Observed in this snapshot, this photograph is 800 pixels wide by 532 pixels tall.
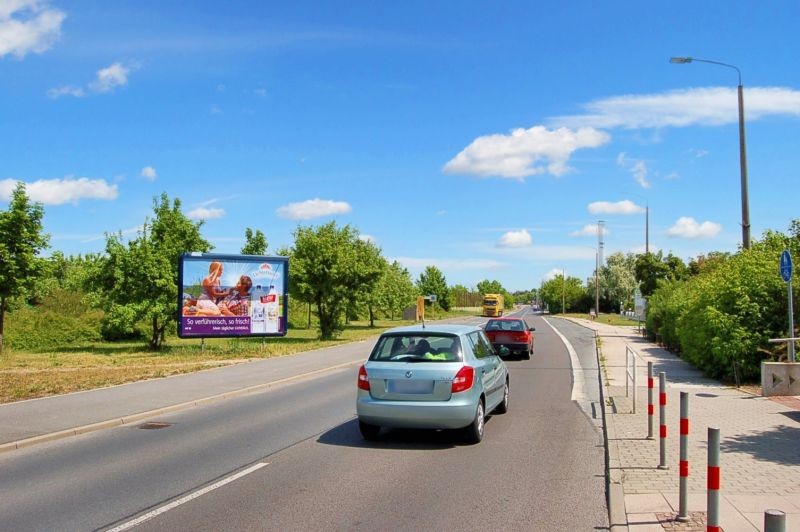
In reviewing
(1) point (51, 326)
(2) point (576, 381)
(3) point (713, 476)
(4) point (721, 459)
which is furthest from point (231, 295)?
(3) point (713, 476)

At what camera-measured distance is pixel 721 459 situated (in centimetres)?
771

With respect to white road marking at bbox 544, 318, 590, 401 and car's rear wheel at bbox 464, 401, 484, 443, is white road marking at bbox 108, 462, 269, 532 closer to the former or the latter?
car's rear wheel at bbox 464, 401, 484, 443

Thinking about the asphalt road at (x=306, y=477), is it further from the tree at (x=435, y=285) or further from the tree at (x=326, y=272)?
the tree at (x=435, y=285)

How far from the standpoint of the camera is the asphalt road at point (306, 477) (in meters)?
5.86

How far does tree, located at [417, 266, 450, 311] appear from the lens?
100188mm

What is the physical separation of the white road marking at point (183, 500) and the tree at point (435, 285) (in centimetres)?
9048

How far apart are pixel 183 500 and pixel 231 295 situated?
68.2ft

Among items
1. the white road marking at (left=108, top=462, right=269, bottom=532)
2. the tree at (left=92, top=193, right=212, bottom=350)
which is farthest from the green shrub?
the white road marking at (left=108, top=462, right=269, bottom=532)

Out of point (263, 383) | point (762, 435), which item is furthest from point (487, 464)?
point (263, 383)

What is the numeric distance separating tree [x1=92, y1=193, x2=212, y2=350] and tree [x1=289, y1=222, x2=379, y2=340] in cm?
708

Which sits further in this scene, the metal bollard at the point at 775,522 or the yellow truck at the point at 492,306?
the yellow truck at the point at 492,306

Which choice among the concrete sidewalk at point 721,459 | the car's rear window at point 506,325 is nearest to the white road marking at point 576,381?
the concrete sidewalk at point 721,459

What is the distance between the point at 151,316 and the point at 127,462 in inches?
806

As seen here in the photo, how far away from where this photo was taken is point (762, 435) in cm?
912
